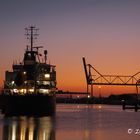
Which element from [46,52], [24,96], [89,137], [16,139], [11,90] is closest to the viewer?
[16,139]

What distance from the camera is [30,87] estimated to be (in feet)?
263

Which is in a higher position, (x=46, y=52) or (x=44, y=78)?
(x=46, y=52)

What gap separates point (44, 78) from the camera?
81.1 meters

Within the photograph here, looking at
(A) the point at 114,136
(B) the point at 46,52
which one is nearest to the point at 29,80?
(B) the point at 46,52

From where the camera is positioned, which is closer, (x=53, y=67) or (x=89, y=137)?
(x=89, y=137)

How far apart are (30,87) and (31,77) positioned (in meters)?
1.81

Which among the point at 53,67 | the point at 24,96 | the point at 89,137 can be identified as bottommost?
the point at 89,137

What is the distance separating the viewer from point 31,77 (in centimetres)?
8056

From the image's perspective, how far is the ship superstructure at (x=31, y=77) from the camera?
7975cm

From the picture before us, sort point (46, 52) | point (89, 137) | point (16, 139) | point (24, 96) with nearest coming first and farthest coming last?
point (16, 139) < point (89, 137) < point (24, 96) < point (46, 52)

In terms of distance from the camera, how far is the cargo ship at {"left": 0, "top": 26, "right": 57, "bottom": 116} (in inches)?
2970

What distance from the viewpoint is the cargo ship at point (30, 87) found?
7544 centimetres

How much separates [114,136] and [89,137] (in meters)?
2.70

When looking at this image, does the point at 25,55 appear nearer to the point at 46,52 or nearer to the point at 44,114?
the point at 46,52
